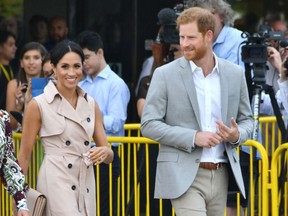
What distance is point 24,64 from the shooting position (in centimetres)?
870

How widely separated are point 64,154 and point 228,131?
1.14m

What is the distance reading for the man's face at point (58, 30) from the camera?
11.0m

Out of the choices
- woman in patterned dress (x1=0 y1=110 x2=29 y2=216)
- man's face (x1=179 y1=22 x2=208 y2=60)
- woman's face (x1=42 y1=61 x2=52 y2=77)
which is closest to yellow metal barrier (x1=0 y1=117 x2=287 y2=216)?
woman's face (x1=42 y1=61 x2=52 y2=77)

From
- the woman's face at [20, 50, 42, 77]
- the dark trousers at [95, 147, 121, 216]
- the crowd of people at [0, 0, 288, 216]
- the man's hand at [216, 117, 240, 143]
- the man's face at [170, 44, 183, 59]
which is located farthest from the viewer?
the woman's face at [20, 50, 42, 77]

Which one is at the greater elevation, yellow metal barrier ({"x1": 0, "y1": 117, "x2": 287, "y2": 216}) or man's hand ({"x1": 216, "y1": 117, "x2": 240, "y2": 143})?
man's hand ({"x1": 216, "y1": 117, "x2": 240, "y2": 143})

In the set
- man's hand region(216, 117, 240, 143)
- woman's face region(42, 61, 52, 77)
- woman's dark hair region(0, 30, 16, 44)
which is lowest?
man's hand region(216, 117, 240, 143)

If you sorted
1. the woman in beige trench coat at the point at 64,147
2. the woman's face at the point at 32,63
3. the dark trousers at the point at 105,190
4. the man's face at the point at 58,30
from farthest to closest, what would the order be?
the man's face at the point at 58,30 < the woman's face at the point at 32,63 < the dark trousers at the point at 105,190 < the woman in beige trench coat at the point at 64,147

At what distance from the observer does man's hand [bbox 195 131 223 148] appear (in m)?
5.90

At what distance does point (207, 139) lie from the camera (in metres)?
5.92

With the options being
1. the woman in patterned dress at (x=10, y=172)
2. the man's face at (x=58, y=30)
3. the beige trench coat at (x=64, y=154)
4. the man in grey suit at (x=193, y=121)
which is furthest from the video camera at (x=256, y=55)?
the man's face at (x=58, y=30)

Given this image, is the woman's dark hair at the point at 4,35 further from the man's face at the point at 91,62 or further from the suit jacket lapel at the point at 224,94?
the suit jacket lapel at the point at 224,94

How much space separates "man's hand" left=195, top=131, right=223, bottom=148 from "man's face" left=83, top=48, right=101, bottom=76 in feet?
7.89

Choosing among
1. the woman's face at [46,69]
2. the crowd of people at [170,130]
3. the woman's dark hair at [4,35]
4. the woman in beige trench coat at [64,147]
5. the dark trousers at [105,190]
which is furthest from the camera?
the woman's dark hair at [4,35]

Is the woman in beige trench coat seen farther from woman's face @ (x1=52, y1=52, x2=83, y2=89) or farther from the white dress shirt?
the white dress shirt
